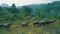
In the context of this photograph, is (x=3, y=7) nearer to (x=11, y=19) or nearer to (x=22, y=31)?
(x=11, y=19)

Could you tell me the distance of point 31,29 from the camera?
12.9 feet

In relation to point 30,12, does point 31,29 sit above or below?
below

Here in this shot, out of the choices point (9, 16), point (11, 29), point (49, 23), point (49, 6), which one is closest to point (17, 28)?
point (11, 29)

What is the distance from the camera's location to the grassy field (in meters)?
3.80

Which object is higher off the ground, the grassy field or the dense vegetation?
the dense vegetation

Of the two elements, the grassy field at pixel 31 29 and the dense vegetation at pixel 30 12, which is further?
the dense vegetation at pixel 30 12

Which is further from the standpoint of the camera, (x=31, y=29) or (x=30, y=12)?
(x=30, y=12)

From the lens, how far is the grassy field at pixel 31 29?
150 inches

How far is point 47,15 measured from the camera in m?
4.33

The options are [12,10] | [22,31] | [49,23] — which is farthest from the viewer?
[12,10]

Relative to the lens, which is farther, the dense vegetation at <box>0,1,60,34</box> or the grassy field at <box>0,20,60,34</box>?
the dense vegetation at <box>0,1,60,34</box>

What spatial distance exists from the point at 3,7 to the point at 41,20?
3.27 feet

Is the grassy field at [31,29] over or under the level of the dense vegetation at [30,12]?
under

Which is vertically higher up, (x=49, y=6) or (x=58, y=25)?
(x=49, y=6)
